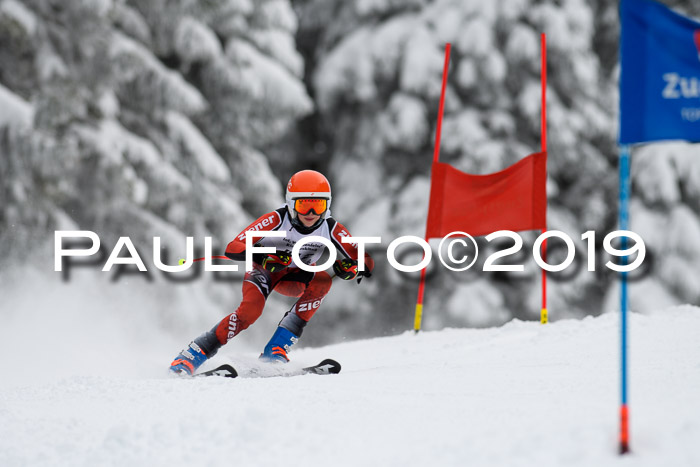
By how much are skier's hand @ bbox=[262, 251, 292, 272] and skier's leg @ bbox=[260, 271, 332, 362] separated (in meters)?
0.16

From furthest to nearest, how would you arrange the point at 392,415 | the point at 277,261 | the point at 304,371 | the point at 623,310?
1. the point at 277,261
2. the point at 304,371
3. the point at 392,415
4. the point at 623,310

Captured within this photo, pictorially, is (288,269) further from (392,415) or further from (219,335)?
(392,415)

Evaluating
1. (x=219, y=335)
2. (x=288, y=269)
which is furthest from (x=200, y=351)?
(x=288, y=269)

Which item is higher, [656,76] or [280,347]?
[656,76]

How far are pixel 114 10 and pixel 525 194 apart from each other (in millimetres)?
6533

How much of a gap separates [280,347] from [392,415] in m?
2.16

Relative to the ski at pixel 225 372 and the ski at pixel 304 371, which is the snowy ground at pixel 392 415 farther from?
the ski at pixel 225 372

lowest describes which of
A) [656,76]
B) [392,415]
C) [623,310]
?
[392,415]

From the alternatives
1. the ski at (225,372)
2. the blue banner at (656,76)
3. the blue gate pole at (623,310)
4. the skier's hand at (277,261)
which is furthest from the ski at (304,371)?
the blue banner at (656,76)

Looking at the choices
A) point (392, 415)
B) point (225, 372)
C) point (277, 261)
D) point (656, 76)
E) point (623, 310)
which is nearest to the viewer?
point (623, 310)

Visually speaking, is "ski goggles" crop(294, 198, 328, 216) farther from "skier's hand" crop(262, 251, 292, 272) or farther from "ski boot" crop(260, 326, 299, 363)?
"ski boot" crop(260, 326, 299, 363)

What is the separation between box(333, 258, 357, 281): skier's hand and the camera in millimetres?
5781

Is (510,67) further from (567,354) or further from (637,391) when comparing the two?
(637,391)

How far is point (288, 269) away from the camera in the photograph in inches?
239
